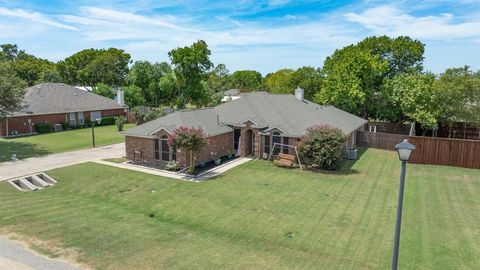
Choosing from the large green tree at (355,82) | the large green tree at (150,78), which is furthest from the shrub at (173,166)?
the large green tree at (150,78)

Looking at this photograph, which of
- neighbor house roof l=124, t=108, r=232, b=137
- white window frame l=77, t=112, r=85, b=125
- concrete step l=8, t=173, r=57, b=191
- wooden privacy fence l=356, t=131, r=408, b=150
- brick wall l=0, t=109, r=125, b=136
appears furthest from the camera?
white window frame l=77, t=112, r=85, b=125

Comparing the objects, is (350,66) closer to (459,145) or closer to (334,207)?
(459,145)

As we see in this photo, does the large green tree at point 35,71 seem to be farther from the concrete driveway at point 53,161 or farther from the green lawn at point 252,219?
the green lawn at point 252,219

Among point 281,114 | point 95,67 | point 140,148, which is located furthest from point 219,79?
point 140,148

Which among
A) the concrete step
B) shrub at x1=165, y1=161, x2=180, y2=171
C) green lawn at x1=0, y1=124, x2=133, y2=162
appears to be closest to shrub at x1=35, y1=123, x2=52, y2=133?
green lawn at x1=0, y1=124, x2=133, y2=162

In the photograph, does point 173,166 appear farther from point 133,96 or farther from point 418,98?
point 133,96

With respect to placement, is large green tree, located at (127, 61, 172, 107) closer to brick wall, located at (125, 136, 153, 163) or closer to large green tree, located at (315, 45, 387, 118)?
large green tree, located at (315, 45, 387, 118)
